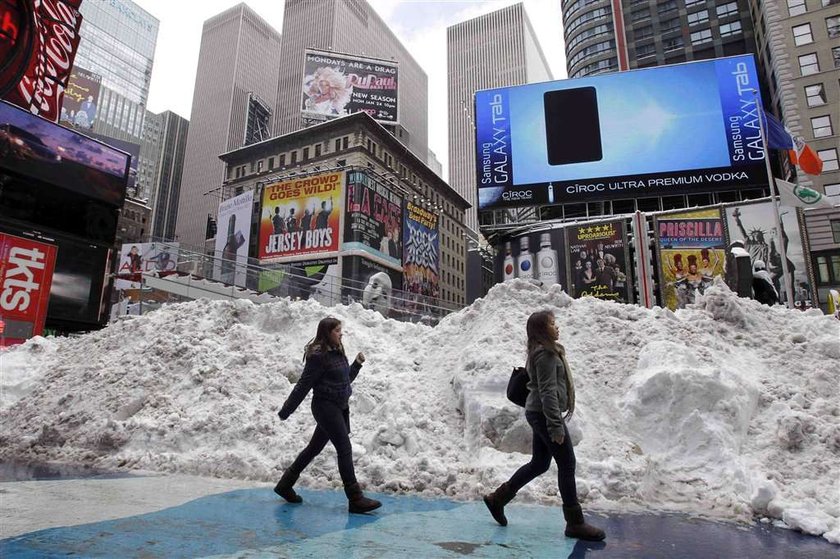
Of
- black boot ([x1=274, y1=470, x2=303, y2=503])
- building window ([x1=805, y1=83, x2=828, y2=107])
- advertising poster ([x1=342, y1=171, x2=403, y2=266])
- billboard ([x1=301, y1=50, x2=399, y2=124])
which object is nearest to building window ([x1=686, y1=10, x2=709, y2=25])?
building window ([x1=805, y1=83, x2=828, y2=107])

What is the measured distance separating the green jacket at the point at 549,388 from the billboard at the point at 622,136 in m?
29.6

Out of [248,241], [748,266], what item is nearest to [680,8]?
[248,241]

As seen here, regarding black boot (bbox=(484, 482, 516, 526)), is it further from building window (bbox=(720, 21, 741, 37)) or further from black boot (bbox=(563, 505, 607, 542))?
building window (bbox=(720, 21, 741, 37))

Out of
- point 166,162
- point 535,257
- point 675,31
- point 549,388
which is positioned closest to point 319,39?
point 166,162

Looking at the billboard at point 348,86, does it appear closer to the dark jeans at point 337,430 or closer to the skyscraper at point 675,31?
the skyscraper at point 675,31

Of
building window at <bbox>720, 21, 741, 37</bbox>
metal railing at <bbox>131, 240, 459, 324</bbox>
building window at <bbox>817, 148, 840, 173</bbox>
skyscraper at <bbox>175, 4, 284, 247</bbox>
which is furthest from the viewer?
→ skyscraper at <bbox>175, 4, 284, 247</bbox>

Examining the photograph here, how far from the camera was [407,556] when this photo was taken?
307cm

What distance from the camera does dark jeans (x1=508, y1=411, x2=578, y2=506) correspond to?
3.57 meters

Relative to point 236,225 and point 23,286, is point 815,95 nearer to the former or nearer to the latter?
point 236,225

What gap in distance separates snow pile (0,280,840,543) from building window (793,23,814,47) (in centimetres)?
4319

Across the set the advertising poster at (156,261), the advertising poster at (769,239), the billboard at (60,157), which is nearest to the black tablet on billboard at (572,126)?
the advertising poster at (769,239)

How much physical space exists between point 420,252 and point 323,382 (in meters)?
51.6

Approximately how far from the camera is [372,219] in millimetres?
46719

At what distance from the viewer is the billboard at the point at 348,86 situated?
56.2 m
